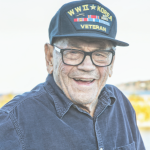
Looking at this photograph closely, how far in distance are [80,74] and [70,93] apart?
0.14 metres

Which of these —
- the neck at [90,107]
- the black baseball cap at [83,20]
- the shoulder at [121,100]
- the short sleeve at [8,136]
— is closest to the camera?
the short sleeve at [8,136]

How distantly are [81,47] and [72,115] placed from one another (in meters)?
0.44

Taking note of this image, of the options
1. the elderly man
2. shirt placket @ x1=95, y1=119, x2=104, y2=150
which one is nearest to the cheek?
the elderly man

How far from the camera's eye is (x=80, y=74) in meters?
1.17

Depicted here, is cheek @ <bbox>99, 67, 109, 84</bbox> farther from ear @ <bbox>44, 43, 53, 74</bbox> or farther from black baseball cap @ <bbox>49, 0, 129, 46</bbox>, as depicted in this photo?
ear @ <bbox>44, 43, 53, 74</bbox>

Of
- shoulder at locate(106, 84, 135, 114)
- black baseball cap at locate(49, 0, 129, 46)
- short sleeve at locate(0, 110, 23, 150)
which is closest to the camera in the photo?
short sleeve at locate(0, 110, 23, 150)

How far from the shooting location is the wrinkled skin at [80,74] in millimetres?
1156

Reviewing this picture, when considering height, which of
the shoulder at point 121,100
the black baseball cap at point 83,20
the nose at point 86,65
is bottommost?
the shoulder at point 121,100

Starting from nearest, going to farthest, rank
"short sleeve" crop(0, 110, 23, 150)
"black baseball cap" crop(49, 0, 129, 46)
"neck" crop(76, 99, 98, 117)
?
1. "short sleeve" crop(0, 110, 23, 150)
2. "black baseball cap" crop(49, 0, 129, 46)
3. "neck" crop(76, 99, 98, 117)

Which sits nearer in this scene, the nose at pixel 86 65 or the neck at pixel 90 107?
the nose at pixel 86 65

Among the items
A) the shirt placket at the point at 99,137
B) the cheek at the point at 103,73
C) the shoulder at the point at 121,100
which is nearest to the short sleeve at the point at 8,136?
the shirt placket at the point at 99,137

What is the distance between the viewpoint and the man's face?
1.16 m

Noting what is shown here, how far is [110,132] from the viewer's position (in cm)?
134

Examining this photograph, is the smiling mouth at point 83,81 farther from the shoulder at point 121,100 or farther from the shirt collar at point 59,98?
the shoulder at point 121,100
